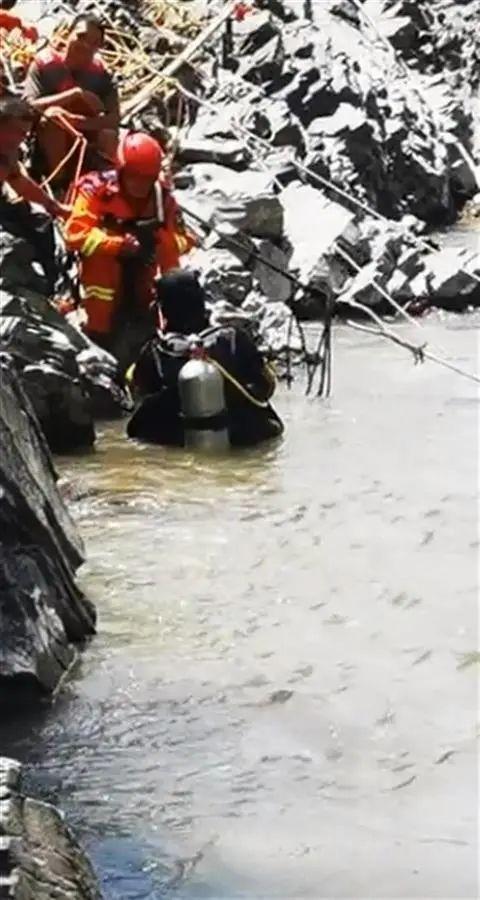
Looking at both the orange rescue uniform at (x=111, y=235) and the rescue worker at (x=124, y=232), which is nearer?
the rescue worker at (x=124, y=232)

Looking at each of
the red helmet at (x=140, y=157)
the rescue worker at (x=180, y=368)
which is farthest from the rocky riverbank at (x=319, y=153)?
the rescue worker at (x=180, y=368)

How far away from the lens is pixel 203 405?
7.52 meters

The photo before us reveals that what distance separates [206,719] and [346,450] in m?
3.44

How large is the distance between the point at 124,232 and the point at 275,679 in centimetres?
424

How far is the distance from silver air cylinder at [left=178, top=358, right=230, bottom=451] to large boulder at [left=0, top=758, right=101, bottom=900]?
171 inches

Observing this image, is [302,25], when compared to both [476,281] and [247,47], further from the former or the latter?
[476,281]

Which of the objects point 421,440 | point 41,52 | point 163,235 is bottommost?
point 421,440

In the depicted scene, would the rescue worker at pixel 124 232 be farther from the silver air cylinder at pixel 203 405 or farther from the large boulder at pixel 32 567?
the large boulder at pixel 32 567

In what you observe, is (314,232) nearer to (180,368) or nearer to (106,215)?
(106,215)

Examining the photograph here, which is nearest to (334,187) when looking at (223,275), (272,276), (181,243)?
(272,276)

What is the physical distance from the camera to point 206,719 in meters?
4.37

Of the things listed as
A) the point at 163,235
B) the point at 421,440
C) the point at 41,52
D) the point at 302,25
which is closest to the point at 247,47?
the point at 302,25

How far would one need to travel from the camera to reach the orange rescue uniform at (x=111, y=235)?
27.4ft

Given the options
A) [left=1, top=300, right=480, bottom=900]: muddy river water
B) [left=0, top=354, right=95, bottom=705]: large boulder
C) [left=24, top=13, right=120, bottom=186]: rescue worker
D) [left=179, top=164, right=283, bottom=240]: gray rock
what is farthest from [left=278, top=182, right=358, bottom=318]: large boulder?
[left=0, top=354, right=95, bottom=705]: large boulder
